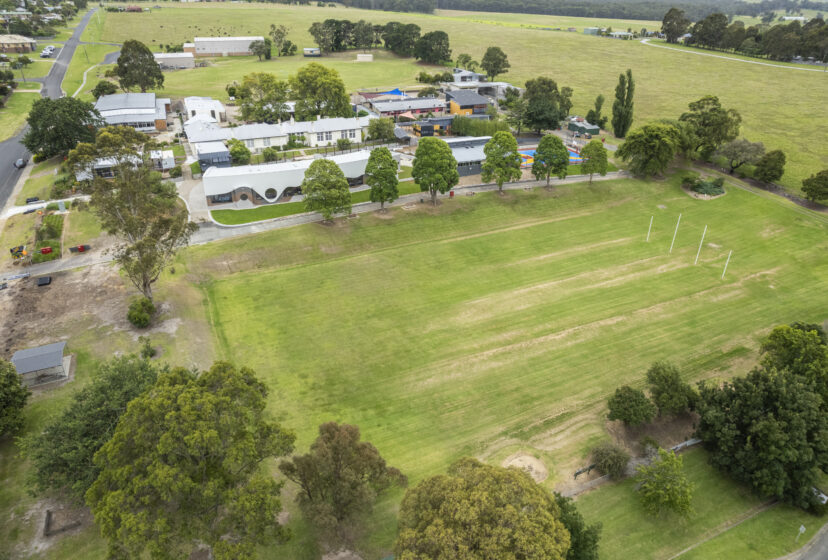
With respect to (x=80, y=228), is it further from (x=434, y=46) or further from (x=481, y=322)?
(x=434, y=46)

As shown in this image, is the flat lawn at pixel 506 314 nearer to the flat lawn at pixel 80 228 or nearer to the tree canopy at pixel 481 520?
the tree canopy at pixel 481 520

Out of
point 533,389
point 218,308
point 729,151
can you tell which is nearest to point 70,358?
point 218,308

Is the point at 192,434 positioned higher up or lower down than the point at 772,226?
higher up

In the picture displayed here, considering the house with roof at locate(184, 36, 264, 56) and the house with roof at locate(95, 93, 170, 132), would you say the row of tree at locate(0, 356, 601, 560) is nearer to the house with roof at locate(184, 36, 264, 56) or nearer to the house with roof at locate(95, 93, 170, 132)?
the house with roof at locate(95, 93, 170, 132)

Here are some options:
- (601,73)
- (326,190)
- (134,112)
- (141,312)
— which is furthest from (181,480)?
(601,73)

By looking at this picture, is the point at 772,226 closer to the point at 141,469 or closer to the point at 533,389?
the point at 533,389

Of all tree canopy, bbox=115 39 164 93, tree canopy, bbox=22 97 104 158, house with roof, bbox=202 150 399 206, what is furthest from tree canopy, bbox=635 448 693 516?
tree canopy, bbox=115 39 164 93
